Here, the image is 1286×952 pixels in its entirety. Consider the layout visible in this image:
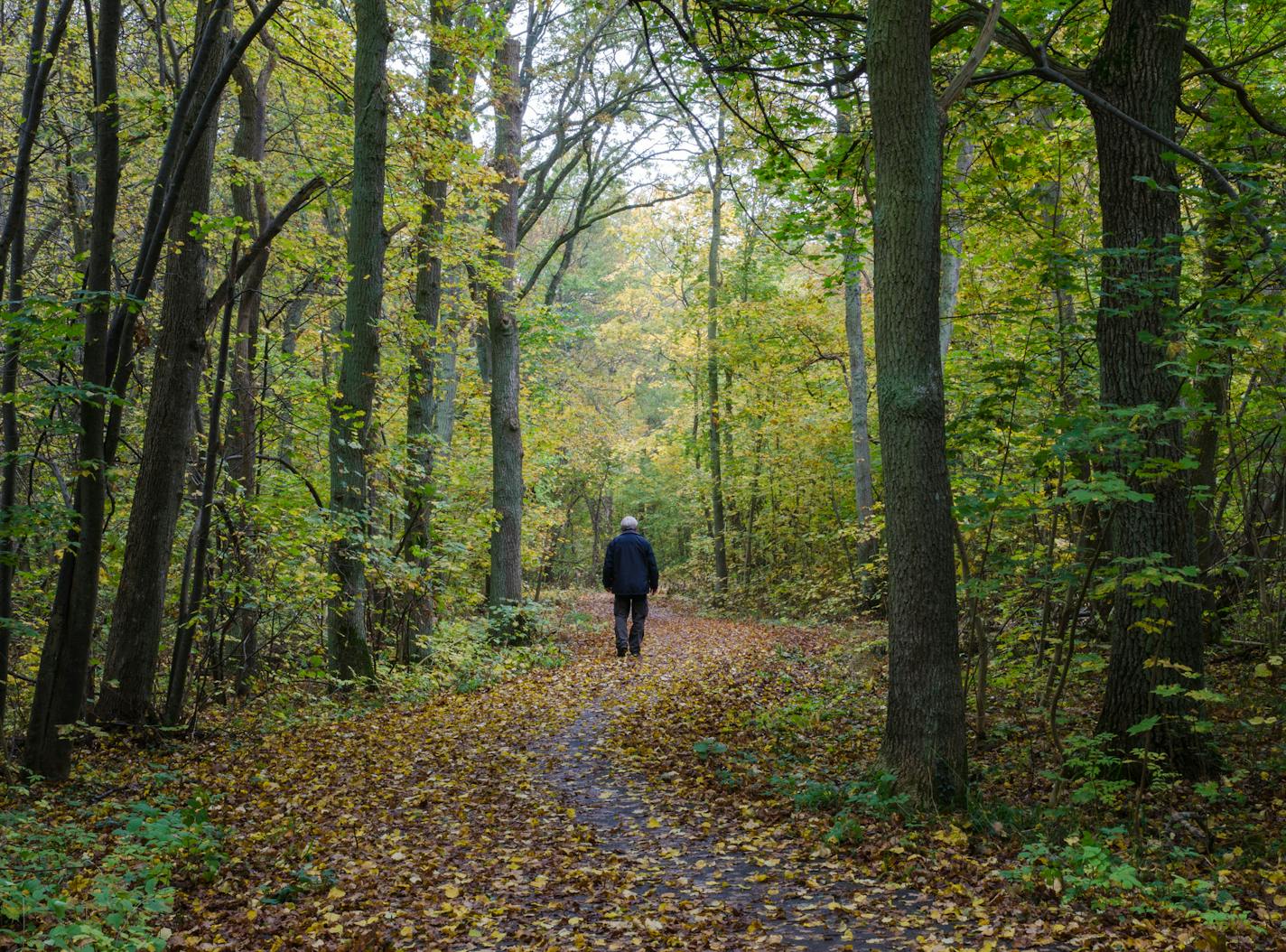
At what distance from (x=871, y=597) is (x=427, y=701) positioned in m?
9.57

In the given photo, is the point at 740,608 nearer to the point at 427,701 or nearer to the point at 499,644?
the point at 499,644

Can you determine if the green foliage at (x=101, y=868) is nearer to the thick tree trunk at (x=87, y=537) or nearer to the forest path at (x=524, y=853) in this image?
the forest path at (x=524, y=853)

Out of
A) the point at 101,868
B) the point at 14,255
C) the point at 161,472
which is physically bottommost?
the point at 101,868

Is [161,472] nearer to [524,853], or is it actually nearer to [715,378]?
[524,853]

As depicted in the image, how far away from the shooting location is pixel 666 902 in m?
4.45

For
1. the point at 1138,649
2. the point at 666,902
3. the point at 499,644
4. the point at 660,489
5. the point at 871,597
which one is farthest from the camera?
the point at 660,489

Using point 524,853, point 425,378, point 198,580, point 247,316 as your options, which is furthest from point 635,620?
point 524,853

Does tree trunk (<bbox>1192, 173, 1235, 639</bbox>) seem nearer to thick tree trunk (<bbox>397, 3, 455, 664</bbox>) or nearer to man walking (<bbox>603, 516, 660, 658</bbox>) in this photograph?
man walking (<bbox>603, 516, 660, 658</bbox>)

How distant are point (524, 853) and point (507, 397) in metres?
9.98

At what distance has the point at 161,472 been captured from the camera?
317 inches

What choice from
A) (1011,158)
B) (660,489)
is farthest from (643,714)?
(660,489)

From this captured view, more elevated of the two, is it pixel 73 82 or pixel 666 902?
pixel 73 82

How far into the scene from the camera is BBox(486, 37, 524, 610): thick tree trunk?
14.4 m

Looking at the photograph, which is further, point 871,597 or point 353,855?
point 871,597
